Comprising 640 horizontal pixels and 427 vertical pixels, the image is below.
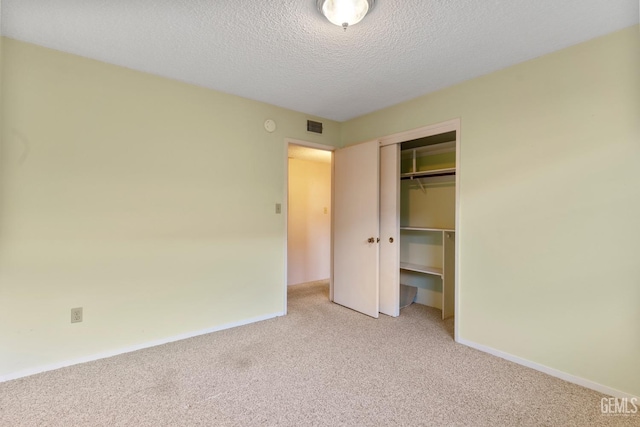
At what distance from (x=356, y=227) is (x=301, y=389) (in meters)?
1.97

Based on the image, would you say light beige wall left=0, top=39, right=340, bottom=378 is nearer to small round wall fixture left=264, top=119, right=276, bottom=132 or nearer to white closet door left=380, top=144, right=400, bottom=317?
small round wall fixture left=264, top=119, right=276, bottom=132

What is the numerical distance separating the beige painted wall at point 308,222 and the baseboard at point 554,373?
109 inches

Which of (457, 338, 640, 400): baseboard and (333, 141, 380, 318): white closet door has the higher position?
(333, 141, 380, 318): white closet door

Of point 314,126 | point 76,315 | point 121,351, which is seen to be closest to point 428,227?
point 314,126

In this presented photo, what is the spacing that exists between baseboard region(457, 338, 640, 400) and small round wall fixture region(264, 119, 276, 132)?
2837 millimetres

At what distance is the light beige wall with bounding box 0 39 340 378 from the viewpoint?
2.07 meters

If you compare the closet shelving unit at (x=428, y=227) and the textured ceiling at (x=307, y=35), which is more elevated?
the textured ceiling at (x=307, y=35)

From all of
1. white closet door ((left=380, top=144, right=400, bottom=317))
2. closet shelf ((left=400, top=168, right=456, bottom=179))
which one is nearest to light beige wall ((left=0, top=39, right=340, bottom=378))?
white closet door ((left=380, top=144, right=400, bottom=317))

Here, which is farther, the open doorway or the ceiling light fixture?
the open doorway

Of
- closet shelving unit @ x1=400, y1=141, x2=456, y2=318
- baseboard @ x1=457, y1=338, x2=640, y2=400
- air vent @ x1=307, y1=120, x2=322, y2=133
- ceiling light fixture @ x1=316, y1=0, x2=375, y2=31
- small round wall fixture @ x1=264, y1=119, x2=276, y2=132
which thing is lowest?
baseboard @ x1=457, y1=338, x2=640, y2=400

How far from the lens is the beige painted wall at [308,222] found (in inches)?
195

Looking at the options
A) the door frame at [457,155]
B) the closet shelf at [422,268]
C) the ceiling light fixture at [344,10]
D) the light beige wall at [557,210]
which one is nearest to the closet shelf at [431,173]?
the door frame at [457,155]

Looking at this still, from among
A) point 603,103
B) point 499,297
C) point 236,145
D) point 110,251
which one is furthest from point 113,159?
point 603,103

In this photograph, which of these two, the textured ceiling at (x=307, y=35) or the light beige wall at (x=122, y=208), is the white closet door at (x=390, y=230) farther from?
the light beige wall at (x=122, y=208)
